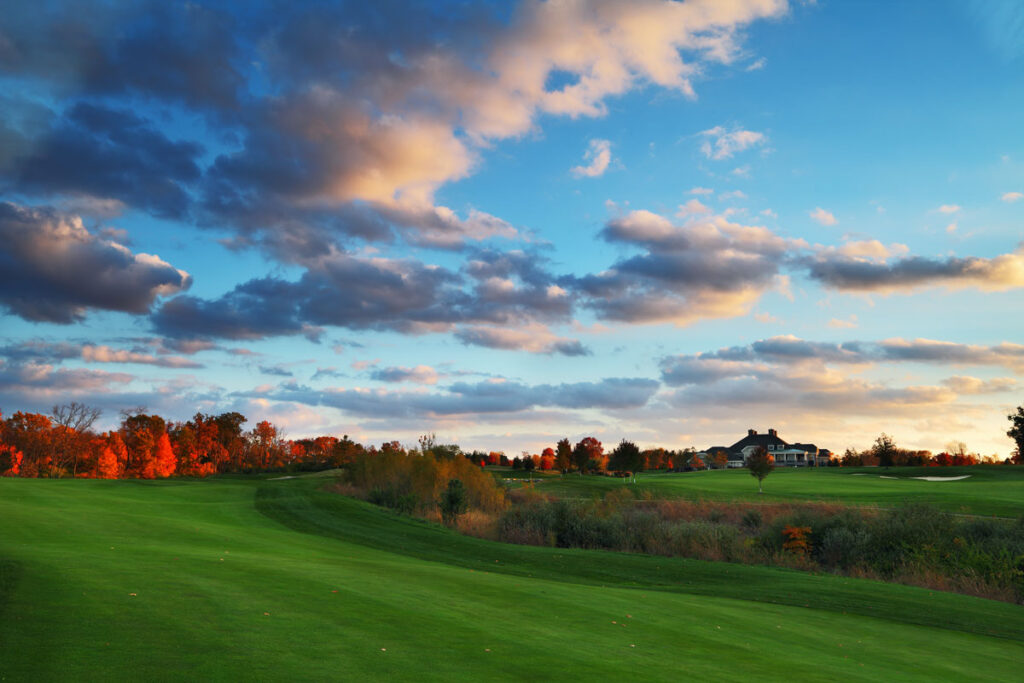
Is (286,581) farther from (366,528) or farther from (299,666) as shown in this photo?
(366,528)

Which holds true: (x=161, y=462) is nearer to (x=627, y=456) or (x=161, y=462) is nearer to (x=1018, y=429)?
(x=627, y=456)

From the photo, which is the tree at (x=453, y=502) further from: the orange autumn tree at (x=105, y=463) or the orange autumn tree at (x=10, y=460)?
the orange autumn tree at (x=10, y=460)

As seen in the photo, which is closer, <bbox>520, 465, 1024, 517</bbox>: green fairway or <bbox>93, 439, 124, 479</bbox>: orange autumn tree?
<bbox>520, 465, 1024, 517</bbox>: green fairway

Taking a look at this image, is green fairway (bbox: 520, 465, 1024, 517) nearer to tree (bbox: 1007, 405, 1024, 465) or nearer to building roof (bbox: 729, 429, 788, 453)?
tree (bbox: 1007, 405, 1024, 465)

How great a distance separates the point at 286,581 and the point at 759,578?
46.4 ft

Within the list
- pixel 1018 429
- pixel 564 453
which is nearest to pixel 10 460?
pixel 564 453

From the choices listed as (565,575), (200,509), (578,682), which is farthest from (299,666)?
(200,509)

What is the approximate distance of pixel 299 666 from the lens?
6.64 metres

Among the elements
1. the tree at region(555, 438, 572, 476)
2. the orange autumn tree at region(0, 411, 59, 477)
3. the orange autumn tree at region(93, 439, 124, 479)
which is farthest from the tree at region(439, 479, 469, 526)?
the orange autumn tree at region(0, 411, 59, 477)

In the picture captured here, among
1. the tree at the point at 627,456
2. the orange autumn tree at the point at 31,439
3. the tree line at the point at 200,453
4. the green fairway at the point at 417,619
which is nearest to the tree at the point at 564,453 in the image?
the tree line at the point at 200,453

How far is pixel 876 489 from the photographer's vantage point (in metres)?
50.5

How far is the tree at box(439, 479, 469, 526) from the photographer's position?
117 ft

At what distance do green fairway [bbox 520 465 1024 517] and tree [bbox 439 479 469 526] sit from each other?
563 inches

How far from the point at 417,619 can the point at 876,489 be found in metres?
50.2
